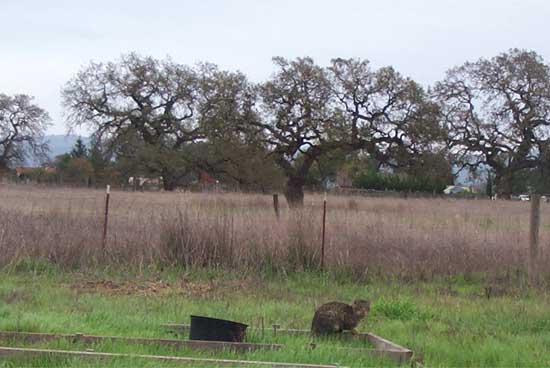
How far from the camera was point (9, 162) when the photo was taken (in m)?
68.3

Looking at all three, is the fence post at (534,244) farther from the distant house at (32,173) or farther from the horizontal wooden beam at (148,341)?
the distant house at (32,173)

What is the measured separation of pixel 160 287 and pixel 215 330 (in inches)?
153

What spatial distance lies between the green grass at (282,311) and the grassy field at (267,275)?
0.03m

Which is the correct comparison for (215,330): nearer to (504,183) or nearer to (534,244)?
(534,244)

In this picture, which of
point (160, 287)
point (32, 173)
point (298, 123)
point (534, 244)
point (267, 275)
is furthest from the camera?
point (32, 173)

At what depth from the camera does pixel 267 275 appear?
11992 millimetres

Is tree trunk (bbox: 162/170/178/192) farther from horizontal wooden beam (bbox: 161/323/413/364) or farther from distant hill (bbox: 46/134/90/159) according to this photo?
horizontal wooden beam (bbox: 161/323/413/364)

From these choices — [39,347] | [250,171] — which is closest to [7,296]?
[39,347]

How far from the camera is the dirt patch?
10.1 meters

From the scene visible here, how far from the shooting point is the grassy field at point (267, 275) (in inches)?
298

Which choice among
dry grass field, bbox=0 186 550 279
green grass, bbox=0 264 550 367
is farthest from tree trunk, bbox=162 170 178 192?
green grass, bbox=0 264 550 367

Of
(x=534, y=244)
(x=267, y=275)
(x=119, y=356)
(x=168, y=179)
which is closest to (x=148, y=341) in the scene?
(x=119, y=356)

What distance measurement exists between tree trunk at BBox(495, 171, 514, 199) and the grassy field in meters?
36.2

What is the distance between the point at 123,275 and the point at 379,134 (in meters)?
18.8
